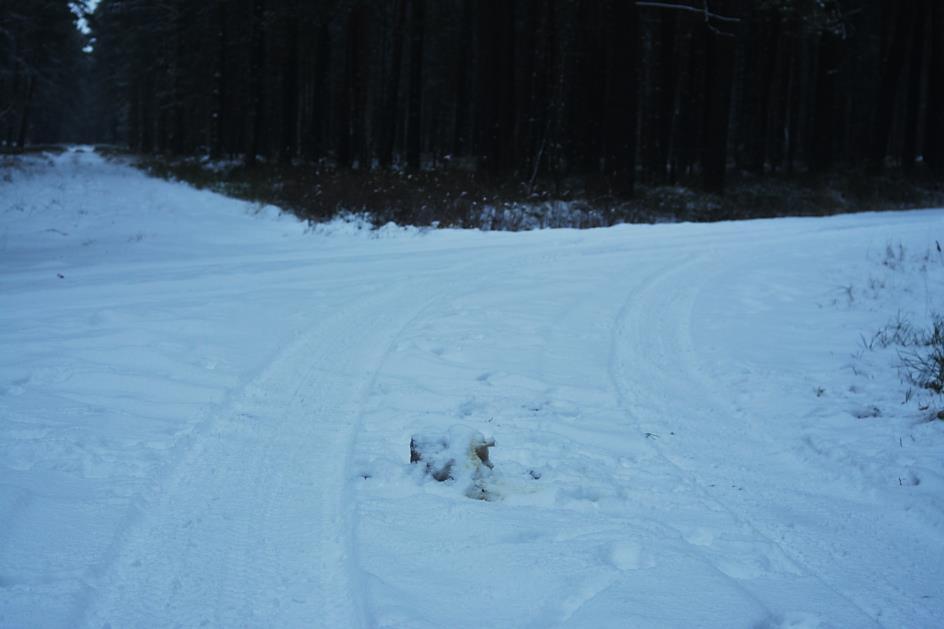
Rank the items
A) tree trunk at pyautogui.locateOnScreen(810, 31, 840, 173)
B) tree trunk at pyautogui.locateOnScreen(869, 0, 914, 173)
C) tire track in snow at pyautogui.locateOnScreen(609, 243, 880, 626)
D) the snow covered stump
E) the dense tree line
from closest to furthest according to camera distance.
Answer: tire track in snow at pyautogui.locateOnScreen(609, 243, 880, 626) → the snow covered stump → the dense tree line → tree trunk at pyautogui.locateOnScreen(869, 0, 914, 173) → tree trunk at pyautogui.locateOnScreen(810, 31, 840, 173)

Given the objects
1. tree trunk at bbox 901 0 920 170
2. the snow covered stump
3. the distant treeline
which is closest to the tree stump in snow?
the snow covered stump

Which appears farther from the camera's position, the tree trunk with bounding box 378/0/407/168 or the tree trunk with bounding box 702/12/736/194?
the tree trunk with bounding box 378/0/407/168

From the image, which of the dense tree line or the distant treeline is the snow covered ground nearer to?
the distant treeline

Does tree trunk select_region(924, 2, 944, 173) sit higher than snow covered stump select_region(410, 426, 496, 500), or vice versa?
tree trunk select_region(924, 2, 944, 173)

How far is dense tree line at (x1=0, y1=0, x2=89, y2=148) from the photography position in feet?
81.0

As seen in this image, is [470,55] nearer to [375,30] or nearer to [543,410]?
[375,30]

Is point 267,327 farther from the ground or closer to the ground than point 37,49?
closer to the ground

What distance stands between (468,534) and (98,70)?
74.3 m

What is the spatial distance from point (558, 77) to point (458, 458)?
2428cm

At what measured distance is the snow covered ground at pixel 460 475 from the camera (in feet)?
8.10

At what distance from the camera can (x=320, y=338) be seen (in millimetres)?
5668

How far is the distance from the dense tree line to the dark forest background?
0.29 meters

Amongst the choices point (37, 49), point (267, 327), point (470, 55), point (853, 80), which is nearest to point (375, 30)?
point (470, 55)

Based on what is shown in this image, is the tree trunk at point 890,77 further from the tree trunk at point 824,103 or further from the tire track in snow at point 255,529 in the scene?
the tire track in snow at point 255,529
